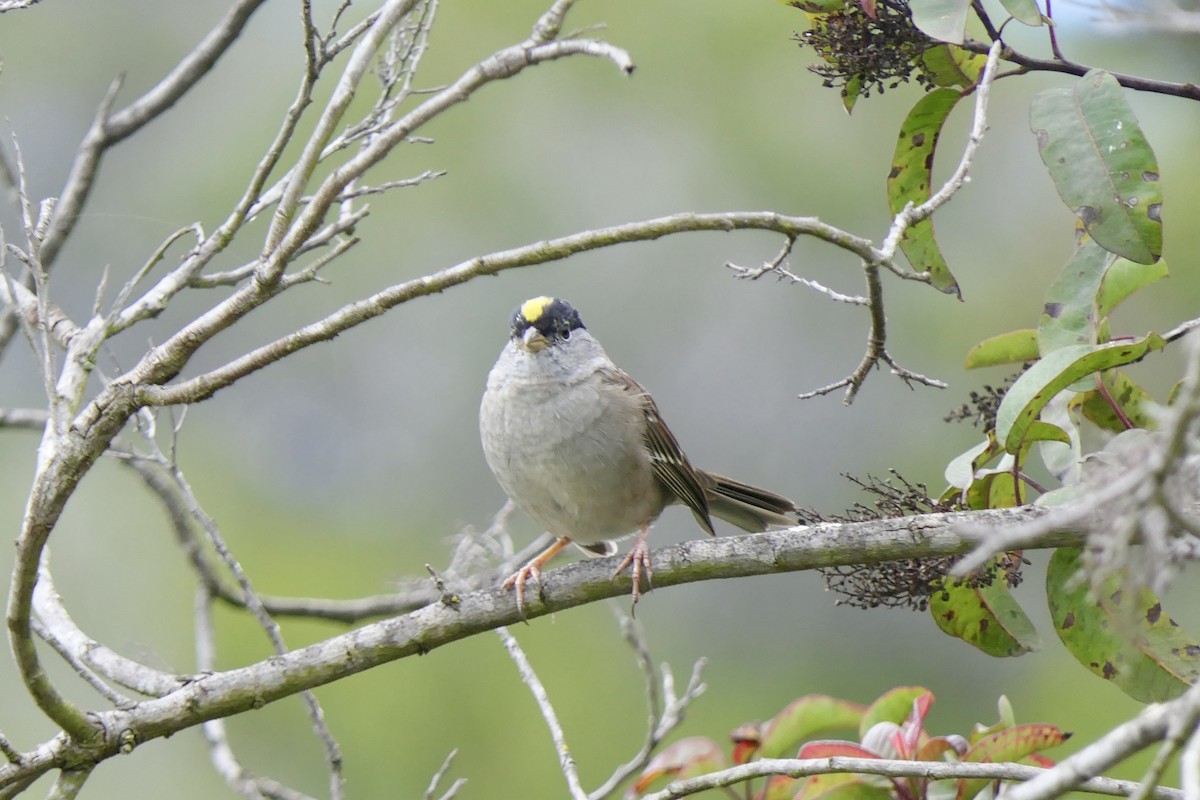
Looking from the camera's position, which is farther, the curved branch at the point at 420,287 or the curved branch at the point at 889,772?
the curved branch at the point at 420,287

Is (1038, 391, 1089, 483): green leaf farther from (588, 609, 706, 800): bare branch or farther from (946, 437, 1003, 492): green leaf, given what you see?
(588, 609, 706, 800): bare branch

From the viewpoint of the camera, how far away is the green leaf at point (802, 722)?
9.73 ft

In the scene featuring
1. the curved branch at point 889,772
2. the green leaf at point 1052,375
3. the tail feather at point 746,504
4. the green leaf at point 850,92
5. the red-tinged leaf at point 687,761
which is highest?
the green leaf at point 850,92

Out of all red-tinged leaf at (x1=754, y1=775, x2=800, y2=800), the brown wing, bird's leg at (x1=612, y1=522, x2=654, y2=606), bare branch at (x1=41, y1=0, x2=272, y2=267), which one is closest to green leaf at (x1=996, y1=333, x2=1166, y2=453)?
bird's leg at (x1=612, y1=522, x2=654, y2=606)

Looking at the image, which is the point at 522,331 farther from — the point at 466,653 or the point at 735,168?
the point at 735,168

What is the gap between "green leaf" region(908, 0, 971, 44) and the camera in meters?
2.57

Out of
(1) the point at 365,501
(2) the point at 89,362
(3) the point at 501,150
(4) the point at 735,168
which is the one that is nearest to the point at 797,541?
(2) the point at 89,362

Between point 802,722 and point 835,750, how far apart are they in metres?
0.21

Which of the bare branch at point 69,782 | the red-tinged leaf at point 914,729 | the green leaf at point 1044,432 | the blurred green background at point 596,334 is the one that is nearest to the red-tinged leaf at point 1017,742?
the red-tinged leaf at point 914,729

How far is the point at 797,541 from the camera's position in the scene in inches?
106

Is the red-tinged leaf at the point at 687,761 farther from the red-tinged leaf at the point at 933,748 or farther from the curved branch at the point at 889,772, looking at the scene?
the red-tinged leaf at the point at 933,748

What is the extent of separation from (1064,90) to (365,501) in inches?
439

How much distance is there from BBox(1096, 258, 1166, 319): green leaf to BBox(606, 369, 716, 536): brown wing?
169 cm

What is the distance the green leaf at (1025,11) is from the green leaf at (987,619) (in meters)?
1.39
